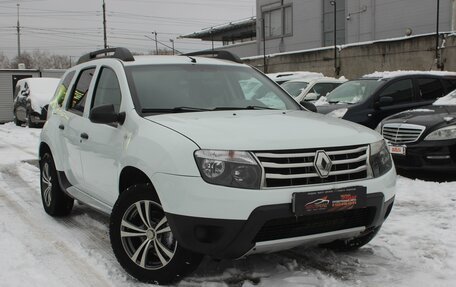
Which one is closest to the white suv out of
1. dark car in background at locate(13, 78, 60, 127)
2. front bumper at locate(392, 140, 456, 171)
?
front bumper at locate(392, 140, 456, 171)

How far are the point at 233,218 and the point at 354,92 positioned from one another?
319 inches

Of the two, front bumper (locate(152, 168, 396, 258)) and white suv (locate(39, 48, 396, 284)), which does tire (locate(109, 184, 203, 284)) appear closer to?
white suv (locate(39, 48, 396, 284))

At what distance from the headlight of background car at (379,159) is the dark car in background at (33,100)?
615 inches

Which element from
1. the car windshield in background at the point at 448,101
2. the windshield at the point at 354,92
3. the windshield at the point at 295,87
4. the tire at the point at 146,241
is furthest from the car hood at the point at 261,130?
the windshield at the point at 295,87

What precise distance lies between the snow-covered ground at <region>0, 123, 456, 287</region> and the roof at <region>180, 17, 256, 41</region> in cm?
4296

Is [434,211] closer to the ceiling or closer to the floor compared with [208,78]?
closer to the floor

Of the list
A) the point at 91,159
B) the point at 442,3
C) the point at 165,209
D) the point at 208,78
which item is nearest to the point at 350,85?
the point at 208,78

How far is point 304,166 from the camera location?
334cm

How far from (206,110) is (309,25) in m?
30.7

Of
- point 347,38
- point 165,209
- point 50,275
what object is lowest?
point 50,275

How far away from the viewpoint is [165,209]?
11.1 ft

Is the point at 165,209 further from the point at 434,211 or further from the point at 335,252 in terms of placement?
the point at 434,211

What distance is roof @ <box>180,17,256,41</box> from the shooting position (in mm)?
48594

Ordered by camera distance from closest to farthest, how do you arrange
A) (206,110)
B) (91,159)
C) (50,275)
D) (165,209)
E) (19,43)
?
(165,209) < (50,275) < (206,110) < (91,159) < (19,43)
